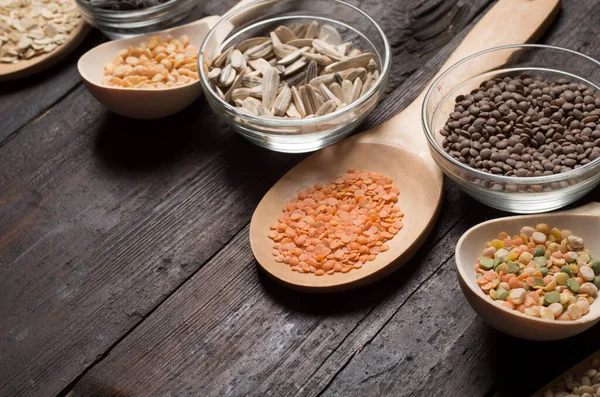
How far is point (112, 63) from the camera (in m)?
1.64

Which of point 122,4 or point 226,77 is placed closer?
point 226,77

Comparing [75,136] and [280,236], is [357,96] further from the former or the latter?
[75,136]

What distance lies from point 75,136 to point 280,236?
0.54m

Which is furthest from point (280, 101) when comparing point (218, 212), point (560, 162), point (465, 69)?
point (560, 162)

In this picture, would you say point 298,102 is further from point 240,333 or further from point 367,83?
point 240,333

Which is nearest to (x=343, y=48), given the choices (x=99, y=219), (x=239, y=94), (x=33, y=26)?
(x=239, y=94)

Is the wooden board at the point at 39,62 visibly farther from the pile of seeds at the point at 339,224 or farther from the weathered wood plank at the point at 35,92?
the pile of seeds at the point at 339,224

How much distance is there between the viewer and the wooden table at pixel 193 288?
120cm

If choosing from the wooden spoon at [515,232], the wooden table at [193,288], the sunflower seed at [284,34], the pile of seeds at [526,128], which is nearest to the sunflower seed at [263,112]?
the wooden table at [193,288]

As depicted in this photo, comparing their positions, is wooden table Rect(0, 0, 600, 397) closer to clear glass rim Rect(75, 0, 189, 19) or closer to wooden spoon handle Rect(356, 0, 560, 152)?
wooden spoon handle Rect(356, 0, 560, 152)

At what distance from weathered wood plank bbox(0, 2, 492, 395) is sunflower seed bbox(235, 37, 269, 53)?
15cm

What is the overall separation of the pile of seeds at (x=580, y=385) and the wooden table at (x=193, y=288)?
0.15ft

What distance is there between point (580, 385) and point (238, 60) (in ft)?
2.88

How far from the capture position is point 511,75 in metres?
1.54
